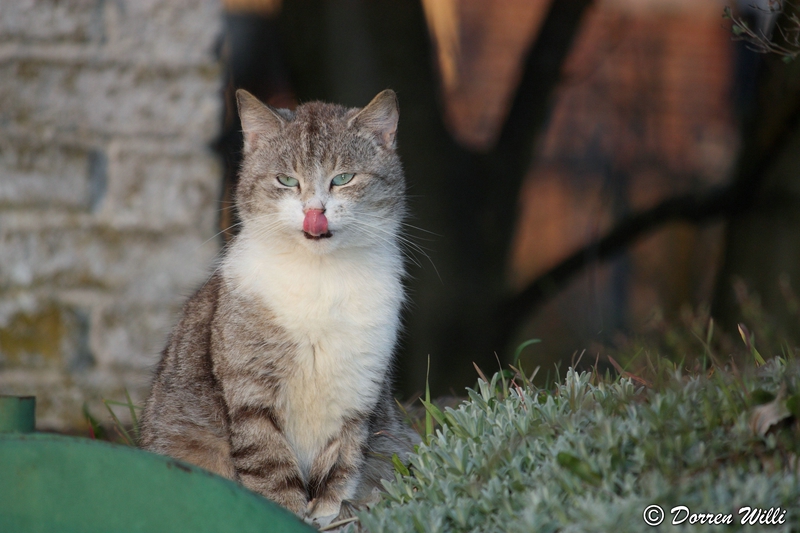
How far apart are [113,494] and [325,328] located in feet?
3.11

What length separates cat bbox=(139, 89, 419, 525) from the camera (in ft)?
7.77

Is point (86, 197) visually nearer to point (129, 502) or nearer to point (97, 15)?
point (97, 15)

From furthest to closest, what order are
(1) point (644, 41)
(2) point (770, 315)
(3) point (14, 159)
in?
(1) point (644, 41) < (2) point (770, 315) < (3) point (14, 159)

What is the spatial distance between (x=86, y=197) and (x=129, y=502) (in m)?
2.50

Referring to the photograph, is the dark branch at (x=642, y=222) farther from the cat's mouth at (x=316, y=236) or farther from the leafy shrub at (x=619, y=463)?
the leafy shrub at (x=619, y=463)

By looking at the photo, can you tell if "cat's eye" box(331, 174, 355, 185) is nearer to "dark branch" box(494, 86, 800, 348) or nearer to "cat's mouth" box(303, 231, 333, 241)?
"cat's mouth" box(303, 231, 333, 241)

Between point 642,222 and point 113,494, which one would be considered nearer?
point 113,494

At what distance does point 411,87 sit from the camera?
4309 millimetres

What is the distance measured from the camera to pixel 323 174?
2580 mm

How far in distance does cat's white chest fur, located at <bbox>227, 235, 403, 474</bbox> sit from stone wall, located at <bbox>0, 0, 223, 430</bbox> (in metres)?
1.31

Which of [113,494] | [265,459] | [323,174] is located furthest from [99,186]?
[113,494]

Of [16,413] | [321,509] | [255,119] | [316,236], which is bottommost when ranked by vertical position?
[321,509]

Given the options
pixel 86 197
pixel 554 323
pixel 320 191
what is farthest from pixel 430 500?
pixel 554 323

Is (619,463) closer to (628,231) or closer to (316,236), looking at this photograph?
(316,236)
